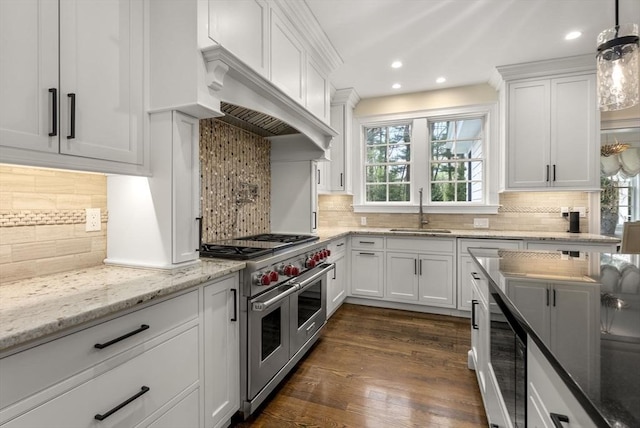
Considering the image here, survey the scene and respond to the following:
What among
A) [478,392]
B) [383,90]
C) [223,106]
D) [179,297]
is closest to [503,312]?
[478,392]

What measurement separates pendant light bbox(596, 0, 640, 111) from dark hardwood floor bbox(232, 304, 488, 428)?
1.94 meters

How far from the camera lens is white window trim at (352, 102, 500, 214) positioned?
3852 millimetres

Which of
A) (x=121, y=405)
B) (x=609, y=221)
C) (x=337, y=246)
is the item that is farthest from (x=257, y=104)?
(x=609, y=221)

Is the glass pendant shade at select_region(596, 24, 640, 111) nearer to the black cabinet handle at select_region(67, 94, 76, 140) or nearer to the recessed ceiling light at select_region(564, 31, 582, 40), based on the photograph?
the recessed ceiling light at select_region(564, 31, 582, 40)

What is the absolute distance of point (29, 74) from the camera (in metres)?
1.12

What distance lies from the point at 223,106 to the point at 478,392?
8.46 ft

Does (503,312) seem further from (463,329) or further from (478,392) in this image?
(463,329)

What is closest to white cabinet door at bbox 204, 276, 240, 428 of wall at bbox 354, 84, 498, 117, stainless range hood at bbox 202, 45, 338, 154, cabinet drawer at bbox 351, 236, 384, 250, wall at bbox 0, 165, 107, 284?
wall at bbox 0, 165, 107, 284

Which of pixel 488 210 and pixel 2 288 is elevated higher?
pixel 488 210

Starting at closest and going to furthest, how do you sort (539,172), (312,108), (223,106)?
(223,106)
(312,108)
(539,172)

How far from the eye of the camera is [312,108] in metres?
2.88

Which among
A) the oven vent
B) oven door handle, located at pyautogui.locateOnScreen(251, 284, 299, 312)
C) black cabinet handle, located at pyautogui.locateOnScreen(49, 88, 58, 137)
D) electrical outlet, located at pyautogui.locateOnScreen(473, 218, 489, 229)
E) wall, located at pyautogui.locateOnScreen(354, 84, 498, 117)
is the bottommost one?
oven door handle, located at pyautogui.locateOnScreen(251, 284, 299, 312)

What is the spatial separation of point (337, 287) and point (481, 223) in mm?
2025

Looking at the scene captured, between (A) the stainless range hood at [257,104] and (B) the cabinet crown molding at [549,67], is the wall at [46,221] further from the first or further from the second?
(B) the cabinet crown molding at [549,67]
